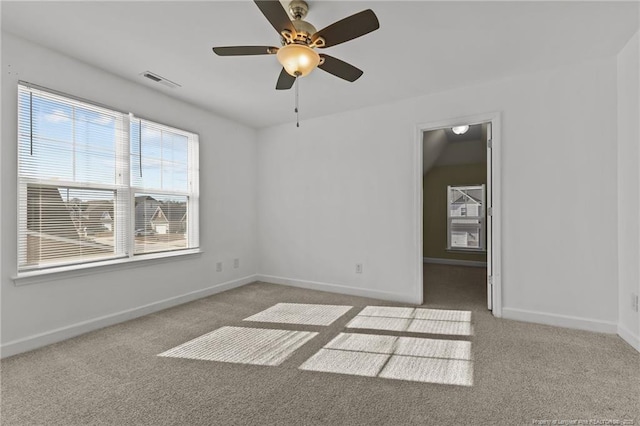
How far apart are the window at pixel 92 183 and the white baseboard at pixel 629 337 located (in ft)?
14.9

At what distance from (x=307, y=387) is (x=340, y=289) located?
2288mm

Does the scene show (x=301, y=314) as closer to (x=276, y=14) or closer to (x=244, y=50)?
(x=244, y=50)

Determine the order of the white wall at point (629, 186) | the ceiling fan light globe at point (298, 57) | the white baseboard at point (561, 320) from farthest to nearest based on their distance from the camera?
the white baseboard at point (561, 320) < the white wall at point (629, 186) < the ceiling fan light globe at point (298, 57)

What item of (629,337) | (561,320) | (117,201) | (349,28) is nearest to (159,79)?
(117,201)

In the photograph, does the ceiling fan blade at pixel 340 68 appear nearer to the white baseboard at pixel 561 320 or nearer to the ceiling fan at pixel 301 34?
the ceiling fan at pixel 301 34

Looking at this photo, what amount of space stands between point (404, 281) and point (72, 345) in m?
3.34

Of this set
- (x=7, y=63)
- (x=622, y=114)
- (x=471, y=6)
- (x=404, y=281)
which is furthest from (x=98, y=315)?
(x=622, y=114)

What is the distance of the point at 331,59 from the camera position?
6.77 feet

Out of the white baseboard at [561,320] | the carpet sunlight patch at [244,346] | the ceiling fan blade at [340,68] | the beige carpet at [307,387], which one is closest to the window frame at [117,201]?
the beige carpet at [307,387]

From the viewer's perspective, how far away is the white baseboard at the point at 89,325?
2342mm

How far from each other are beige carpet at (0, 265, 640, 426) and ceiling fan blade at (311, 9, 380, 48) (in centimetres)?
216

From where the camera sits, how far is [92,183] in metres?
2.87

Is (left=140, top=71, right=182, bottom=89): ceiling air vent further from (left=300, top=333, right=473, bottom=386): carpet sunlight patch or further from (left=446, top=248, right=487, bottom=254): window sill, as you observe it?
(left=446, top=248, right=487, bottom=254): window sill

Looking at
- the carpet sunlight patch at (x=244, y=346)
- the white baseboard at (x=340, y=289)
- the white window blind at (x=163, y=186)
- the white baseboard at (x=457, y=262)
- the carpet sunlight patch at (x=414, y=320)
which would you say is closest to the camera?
the carpet sunlight patch at (x=244, y=346)
